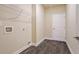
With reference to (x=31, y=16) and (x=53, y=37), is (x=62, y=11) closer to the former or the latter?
(x=53, y=37)

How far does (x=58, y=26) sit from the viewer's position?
4.96 m

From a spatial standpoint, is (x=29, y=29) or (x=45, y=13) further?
(x=45, y=13)

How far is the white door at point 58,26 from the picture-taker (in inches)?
191

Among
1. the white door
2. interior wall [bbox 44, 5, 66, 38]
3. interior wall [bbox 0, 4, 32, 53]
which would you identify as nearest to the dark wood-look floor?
interior wall [bbox 0, 4, 32, 53]

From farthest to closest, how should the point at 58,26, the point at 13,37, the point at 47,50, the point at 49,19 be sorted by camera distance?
the point at 49,19, the point at 58,26, the point at 47,50, the point at 13,37

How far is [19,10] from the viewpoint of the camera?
109 inches

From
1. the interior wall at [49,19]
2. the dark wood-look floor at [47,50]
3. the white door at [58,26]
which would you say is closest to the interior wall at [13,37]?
the dark wood-look floor at [47,50]

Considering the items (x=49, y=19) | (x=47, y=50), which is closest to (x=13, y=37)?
(x=47, y=50)

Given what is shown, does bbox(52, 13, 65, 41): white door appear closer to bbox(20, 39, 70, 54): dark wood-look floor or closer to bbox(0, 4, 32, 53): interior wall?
bbox(20, 39, 70, 54): dark wood-look floor

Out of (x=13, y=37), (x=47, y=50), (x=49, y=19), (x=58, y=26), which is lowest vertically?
(x=47, y=50)

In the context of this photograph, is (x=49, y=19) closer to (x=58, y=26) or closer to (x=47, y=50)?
(x=58, y=26)

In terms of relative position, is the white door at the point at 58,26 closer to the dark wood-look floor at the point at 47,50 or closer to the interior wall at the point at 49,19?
the interior wall at the point at 49,19
